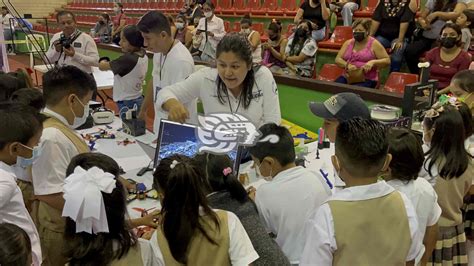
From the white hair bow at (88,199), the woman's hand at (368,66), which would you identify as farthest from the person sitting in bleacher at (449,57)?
the white hair bow at (88,199)

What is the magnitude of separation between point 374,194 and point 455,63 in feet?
10.5

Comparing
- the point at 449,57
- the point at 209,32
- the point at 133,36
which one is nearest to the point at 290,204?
the point at 133,36

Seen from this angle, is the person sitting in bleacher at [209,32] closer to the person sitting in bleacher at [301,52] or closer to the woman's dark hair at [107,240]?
the person sitting in bleacher at [301,52]

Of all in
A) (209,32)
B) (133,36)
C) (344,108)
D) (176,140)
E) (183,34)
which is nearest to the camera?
(344,108)

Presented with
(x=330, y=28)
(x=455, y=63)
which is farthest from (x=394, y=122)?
(x=330, y=28)

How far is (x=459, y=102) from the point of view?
243 centimetres

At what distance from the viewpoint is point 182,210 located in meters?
1.36

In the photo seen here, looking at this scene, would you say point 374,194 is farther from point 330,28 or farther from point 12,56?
point 12,56

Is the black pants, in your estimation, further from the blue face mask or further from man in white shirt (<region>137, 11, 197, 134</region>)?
the blue face mask

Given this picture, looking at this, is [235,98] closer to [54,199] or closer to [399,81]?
[54,199]

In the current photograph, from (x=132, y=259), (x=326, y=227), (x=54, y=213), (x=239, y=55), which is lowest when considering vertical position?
(x=54, y=213)

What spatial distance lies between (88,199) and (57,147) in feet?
1.99

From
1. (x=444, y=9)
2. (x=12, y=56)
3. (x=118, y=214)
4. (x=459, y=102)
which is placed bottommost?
(x=12, y=56)

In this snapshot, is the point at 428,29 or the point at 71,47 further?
the point at 428,29
